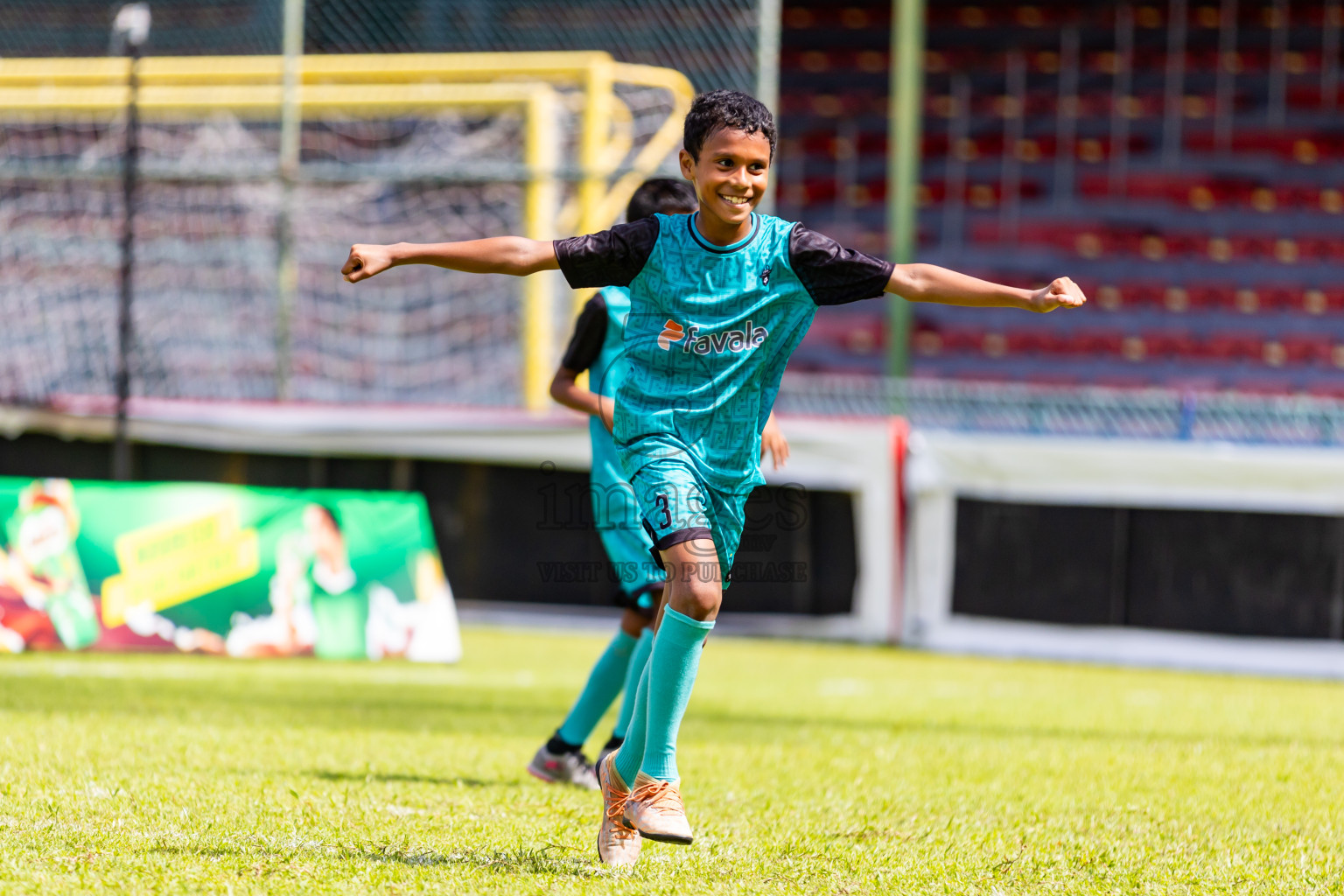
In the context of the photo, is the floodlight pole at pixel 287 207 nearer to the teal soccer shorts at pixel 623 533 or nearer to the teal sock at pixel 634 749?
the teal soccer shorts at pixel 623 533

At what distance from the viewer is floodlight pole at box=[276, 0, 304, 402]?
37.0 feet

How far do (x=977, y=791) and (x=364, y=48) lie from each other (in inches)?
391

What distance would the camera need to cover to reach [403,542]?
9.08m

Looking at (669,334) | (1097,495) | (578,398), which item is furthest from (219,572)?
(669,334)

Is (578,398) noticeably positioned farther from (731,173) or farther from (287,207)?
(287,207)

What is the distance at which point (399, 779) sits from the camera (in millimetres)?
5070

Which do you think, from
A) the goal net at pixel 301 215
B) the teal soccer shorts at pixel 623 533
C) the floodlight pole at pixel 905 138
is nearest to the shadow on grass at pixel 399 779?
the teal soccer shorts at pixel 623 533

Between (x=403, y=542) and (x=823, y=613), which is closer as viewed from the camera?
(x=403, y=542)

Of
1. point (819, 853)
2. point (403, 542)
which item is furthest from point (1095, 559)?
point (819, 853)

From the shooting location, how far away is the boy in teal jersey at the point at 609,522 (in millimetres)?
5277

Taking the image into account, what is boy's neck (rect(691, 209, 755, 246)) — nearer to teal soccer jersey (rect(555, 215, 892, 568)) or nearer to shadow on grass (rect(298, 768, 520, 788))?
teal soccer jersey (rect(555, 215, 892, 568))

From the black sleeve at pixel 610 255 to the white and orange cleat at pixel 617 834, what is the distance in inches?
48.3

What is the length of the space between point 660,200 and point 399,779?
2.10m

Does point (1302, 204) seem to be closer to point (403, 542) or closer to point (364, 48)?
point (364, 48)
